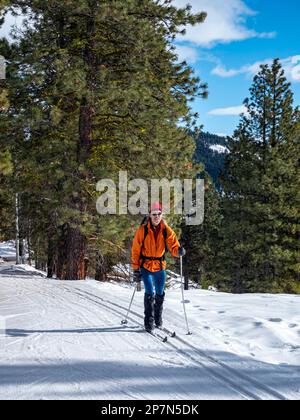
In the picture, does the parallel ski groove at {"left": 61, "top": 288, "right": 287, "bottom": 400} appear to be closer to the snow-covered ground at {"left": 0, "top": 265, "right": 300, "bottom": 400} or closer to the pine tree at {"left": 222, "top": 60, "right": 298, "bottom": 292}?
the snow-covered ground at {"left": 0, "top": 265, "right": 300, "bottom": 400}

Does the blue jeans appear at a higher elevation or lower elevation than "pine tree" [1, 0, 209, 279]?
lower

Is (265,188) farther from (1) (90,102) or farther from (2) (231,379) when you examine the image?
(2) (231,379)

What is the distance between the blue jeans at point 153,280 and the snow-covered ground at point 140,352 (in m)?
0.69

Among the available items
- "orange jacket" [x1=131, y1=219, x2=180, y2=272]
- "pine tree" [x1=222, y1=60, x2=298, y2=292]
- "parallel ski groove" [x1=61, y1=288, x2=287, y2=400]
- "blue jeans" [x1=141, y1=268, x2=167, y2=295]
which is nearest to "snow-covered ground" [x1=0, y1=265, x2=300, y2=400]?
"parallel ski groove" [x1=61, y1=288, x2=287, y2=400]

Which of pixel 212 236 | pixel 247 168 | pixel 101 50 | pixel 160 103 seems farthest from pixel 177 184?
pixel 212 236

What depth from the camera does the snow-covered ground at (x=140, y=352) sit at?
14.7 ft

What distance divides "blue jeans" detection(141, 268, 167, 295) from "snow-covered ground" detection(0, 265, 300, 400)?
0.69 m

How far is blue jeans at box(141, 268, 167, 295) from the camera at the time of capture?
7.08 meters

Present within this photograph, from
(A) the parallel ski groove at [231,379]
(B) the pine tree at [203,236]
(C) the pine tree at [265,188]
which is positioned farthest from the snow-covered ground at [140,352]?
(B) the pine tree at [203,236]

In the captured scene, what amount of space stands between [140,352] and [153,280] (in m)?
1.68

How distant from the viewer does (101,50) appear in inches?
546

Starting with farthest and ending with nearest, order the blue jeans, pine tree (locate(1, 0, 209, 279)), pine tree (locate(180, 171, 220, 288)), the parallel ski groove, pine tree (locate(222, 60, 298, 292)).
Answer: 1. pine tree (locate(180, 171, 220, 288))
2. pine tree (locate(222, 60, 298, 292))
3. pine tree (locate(1, 0, 209, 279))
4. the blue jeans
5. the parallel ski groove

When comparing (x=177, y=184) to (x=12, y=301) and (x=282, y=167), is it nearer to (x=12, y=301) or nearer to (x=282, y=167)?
(x=12, y=301)
